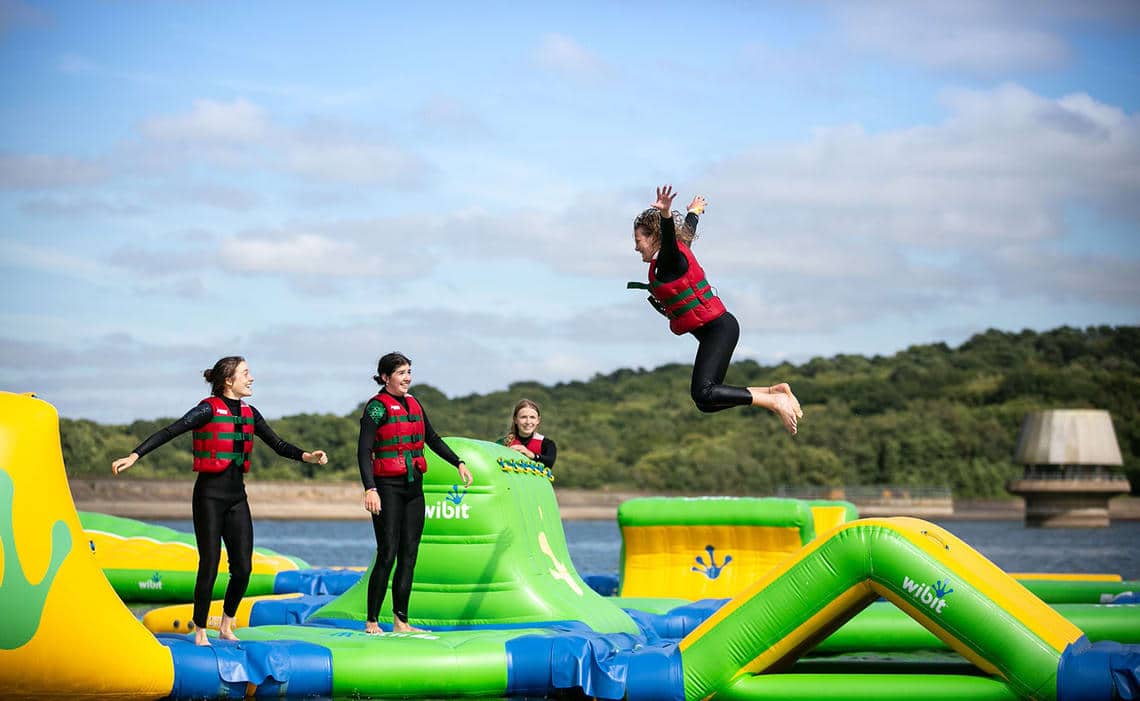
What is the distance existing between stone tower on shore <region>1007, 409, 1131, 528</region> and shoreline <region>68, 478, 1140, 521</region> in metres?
7.72

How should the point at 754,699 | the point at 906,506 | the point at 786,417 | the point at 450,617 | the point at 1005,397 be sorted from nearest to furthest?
the point at 786,417 → the point at 754,699 → the point at 450,617 → the point at 906,506 → the point at 1005,397

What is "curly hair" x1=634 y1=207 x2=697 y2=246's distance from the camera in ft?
26.2

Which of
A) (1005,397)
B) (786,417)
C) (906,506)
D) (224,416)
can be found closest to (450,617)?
(224,416)

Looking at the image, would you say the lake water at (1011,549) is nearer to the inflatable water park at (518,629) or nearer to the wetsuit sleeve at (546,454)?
the wetsuit sleeve at (546,454)

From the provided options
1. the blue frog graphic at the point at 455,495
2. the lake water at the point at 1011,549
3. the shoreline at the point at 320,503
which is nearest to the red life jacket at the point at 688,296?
the blue frog graphic at the point at 455,495

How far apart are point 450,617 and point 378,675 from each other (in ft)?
5.18

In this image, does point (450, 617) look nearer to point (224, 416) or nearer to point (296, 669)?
point (296, 669)

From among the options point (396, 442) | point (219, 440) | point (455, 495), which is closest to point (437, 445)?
point (396, 442)

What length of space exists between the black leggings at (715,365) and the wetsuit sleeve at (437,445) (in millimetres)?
2066

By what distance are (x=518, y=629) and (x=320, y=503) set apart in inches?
2503

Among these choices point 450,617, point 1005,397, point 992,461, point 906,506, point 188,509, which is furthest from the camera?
point 1005,397

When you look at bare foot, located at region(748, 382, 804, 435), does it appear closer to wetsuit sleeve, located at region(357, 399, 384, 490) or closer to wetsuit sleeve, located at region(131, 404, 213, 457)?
wetsuit sleeve, located at region(357, 399, 384, 490)

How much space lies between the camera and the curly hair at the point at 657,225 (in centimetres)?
800

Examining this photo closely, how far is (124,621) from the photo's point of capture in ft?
26.7
